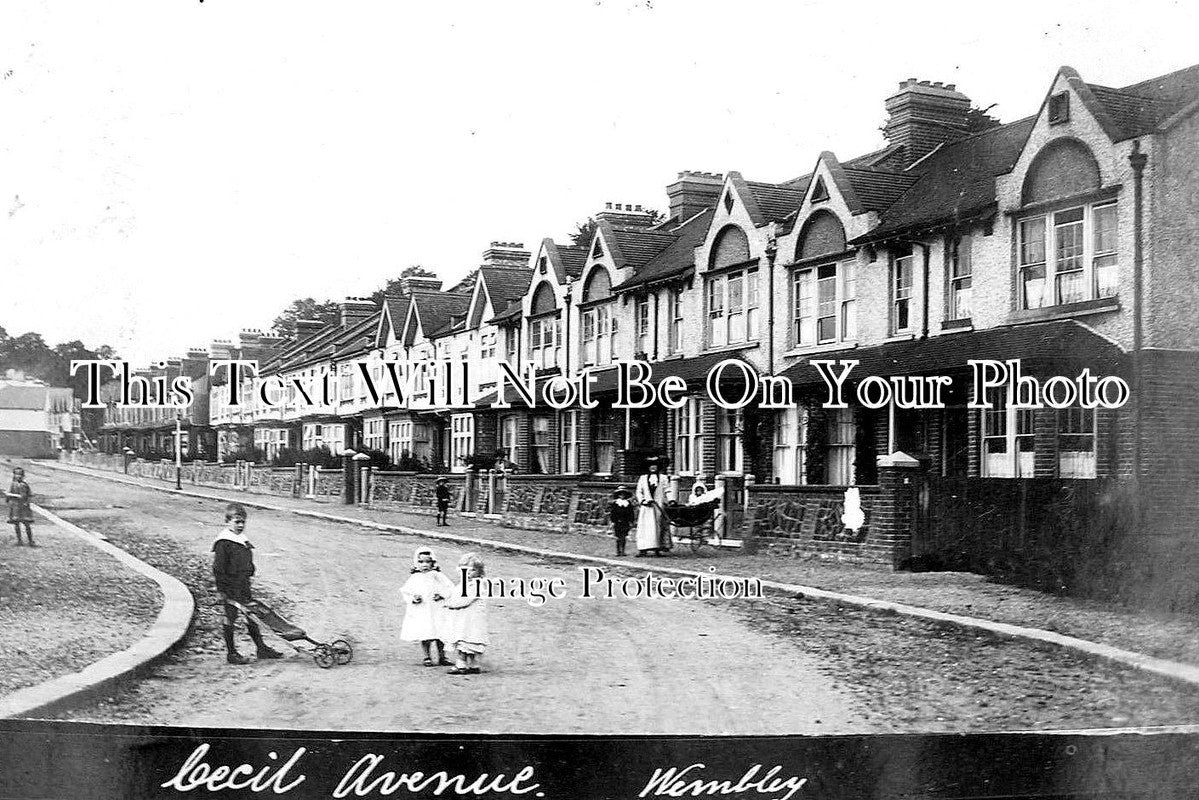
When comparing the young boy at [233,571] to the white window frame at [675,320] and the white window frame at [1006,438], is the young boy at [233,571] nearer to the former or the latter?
the white window frame at [675,320]

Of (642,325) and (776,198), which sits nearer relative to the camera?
(776,198)

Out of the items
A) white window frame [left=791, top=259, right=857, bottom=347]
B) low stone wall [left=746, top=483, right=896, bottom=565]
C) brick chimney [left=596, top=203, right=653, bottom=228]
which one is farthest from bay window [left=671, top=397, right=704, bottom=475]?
brick chimney [left=596, top=203, right=653, bottom=228]

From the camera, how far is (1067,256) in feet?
13.3

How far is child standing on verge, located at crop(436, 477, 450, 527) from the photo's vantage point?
4145 mm

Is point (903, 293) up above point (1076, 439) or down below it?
above

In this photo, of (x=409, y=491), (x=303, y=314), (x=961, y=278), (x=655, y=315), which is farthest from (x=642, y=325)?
(x=961, y=278)

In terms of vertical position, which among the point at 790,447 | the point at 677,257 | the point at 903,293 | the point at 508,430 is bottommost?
the point at 790,447

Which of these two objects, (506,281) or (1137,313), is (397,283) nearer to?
(506,281)

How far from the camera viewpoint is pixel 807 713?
3.47 meters

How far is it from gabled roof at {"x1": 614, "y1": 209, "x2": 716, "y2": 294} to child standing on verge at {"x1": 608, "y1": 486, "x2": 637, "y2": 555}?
2.97 ft

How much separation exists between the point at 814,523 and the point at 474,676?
106 inches

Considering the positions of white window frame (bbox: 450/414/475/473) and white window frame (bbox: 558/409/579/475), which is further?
white window frame (bbox: 558/409/579/475)

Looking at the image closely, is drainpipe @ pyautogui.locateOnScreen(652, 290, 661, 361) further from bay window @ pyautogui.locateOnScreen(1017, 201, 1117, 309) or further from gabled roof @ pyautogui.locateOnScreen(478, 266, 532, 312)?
bay window @ pyautogui.locateOnScreen(1017, 201, 1117, 309)

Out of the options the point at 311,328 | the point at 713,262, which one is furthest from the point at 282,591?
the point at 713,262
